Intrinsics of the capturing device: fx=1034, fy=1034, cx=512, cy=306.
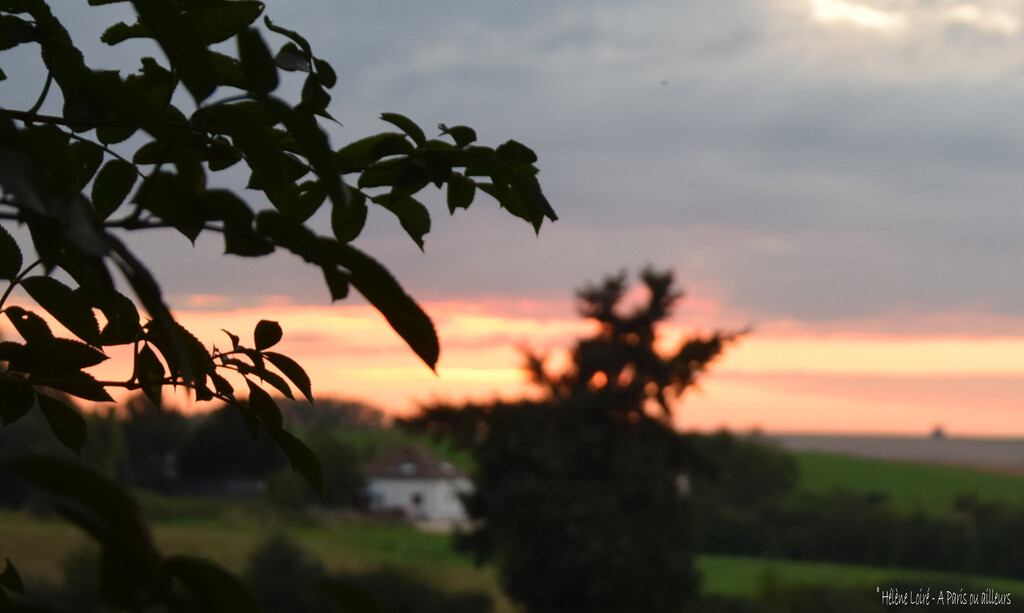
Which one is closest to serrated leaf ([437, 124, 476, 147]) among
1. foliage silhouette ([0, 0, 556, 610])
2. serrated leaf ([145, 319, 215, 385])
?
foliage silhouette ([0, 0, 556, 610])

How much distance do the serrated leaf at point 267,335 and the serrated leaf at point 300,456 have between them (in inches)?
5.8

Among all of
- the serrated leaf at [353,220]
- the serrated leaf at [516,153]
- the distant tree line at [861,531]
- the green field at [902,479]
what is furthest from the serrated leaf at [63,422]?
the green field at [902,479]

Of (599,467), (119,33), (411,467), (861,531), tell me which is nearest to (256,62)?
(119,33)

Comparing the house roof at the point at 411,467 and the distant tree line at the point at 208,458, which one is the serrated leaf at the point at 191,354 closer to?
the distant tree line at the point at 208,458

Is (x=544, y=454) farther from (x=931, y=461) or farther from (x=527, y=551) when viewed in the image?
(x=931, y=461)

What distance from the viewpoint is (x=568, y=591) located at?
16.6 meters

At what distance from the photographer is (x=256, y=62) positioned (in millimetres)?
896

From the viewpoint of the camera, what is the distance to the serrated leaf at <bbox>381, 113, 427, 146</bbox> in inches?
52.7

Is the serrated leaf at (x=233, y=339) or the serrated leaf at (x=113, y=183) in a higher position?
the serrated leaf at (x=113, y=183)

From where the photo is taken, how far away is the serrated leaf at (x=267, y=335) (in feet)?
4.64

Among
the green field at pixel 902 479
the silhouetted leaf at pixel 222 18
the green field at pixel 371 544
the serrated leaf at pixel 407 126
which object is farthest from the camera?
the green field at pixel 902 479

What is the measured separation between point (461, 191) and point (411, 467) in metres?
44.8

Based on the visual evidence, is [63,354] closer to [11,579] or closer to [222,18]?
[11,579]

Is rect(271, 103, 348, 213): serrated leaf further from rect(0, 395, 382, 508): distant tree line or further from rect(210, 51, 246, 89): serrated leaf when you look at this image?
rect(0, 395, 382, 508): distant tree line
